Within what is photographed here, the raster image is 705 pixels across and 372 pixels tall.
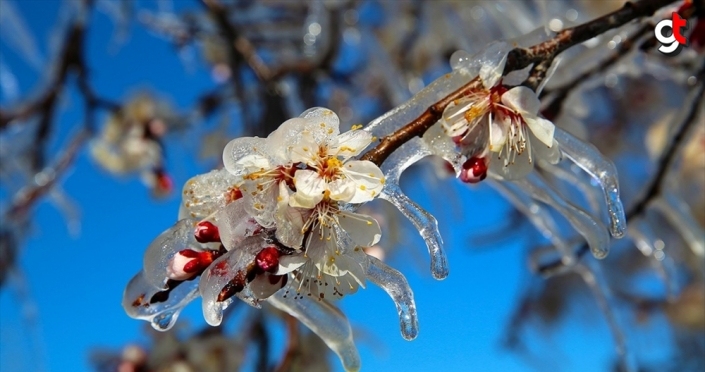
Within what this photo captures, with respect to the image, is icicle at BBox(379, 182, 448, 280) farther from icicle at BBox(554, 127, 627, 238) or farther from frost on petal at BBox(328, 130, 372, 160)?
icicle at BBox(554, 127, 627, 238)

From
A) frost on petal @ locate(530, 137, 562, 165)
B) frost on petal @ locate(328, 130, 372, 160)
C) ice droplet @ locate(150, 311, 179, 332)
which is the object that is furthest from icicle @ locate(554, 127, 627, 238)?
ice droplet @ locate(150, 311, 179, 332)

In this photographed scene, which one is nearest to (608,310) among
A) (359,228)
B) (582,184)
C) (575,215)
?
(582,184)

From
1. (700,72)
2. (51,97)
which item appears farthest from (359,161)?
(51,97)

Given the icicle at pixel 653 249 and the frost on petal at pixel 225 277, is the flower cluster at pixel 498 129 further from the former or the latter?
the icicle at pixel 653 249

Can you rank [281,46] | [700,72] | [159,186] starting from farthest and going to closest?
1. [281,46]
2. [159,186]
3. [700,72]

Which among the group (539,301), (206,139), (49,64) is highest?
(49,64)

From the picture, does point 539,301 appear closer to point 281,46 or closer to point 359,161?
point 281,46

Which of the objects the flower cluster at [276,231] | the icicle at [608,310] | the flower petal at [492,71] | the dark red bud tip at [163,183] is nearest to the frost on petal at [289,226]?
the flower cluster at [276,231]
